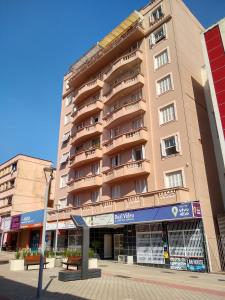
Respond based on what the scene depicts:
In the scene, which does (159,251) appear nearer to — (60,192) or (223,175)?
(223,175)

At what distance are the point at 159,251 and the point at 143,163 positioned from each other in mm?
7229

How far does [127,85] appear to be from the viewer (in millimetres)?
27141

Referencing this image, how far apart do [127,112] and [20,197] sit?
92.2ft

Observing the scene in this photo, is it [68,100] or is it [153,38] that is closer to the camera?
[153,38]

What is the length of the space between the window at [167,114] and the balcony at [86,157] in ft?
25.6

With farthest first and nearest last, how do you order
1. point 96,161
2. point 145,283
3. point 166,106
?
point 96,161
point 166,106
point 145,283

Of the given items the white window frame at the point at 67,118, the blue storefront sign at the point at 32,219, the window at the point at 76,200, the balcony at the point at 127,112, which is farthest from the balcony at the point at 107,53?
the blue storefront sign at the point at 32,219

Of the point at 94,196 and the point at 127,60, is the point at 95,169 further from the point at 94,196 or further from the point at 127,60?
the point at 127,60

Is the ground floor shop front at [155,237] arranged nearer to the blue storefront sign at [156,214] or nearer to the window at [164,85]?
the blue storefront sign at [156,214]

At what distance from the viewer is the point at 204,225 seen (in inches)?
725

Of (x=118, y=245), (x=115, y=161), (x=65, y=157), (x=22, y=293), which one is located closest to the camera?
(x=22, y=293)

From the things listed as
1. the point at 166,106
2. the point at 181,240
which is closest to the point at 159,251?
the point at 181,240

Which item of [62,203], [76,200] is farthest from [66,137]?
[76,200]

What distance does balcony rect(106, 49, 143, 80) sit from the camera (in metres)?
27.7
